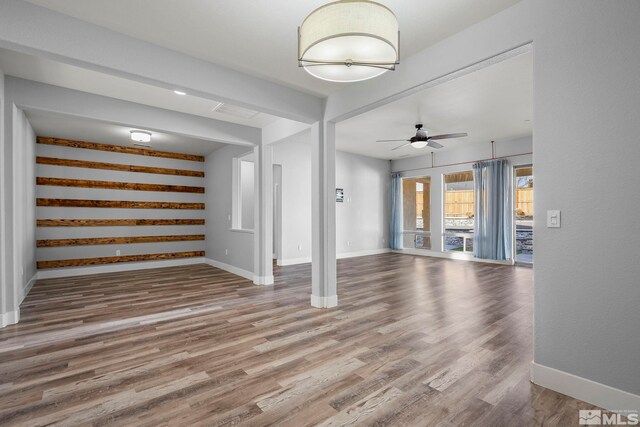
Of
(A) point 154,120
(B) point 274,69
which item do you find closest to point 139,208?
(A) point 154,120

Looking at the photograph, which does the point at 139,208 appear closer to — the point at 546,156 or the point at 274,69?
the point at 274,69

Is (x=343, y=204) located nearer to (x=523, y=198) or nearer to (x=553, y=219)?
(x=523, y=198)

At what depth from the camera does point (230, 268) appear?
20.6 feet

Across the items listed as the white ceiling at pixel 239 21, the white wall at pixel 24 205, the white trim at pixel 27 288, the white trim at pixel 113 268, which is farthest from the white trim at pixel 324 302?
the white trim at pixel 113 268

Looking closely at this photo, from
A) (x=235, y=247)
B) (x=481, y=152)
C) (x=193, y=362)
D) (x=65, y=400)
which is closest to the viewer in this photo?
A: (x=65, y=400)

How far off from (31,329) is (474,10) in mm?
5075

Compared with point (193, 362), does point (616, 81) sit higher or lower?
higher

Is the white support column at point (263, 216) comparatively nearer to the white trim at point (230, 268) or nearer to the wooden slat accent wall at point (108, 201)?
the white trim at point (230, 268)

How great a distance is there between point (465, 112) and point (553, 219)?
11.9 feet

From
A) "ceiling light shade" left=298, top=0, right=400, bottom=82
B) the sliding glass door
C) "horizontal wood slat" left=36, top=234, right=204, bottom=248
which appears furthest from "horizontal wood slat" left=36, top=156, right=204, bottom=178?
the sliding glass door

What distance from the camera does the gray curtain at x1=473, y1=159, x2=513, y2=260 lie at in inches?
272

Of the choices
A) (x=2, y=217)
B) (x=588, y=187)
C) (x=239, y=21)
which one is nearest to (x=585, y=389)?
(x=588, y=187)

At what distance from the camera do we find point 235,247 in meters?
6.10

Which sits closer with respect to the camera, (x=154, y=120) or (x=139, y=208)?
(x=154, y=120)
